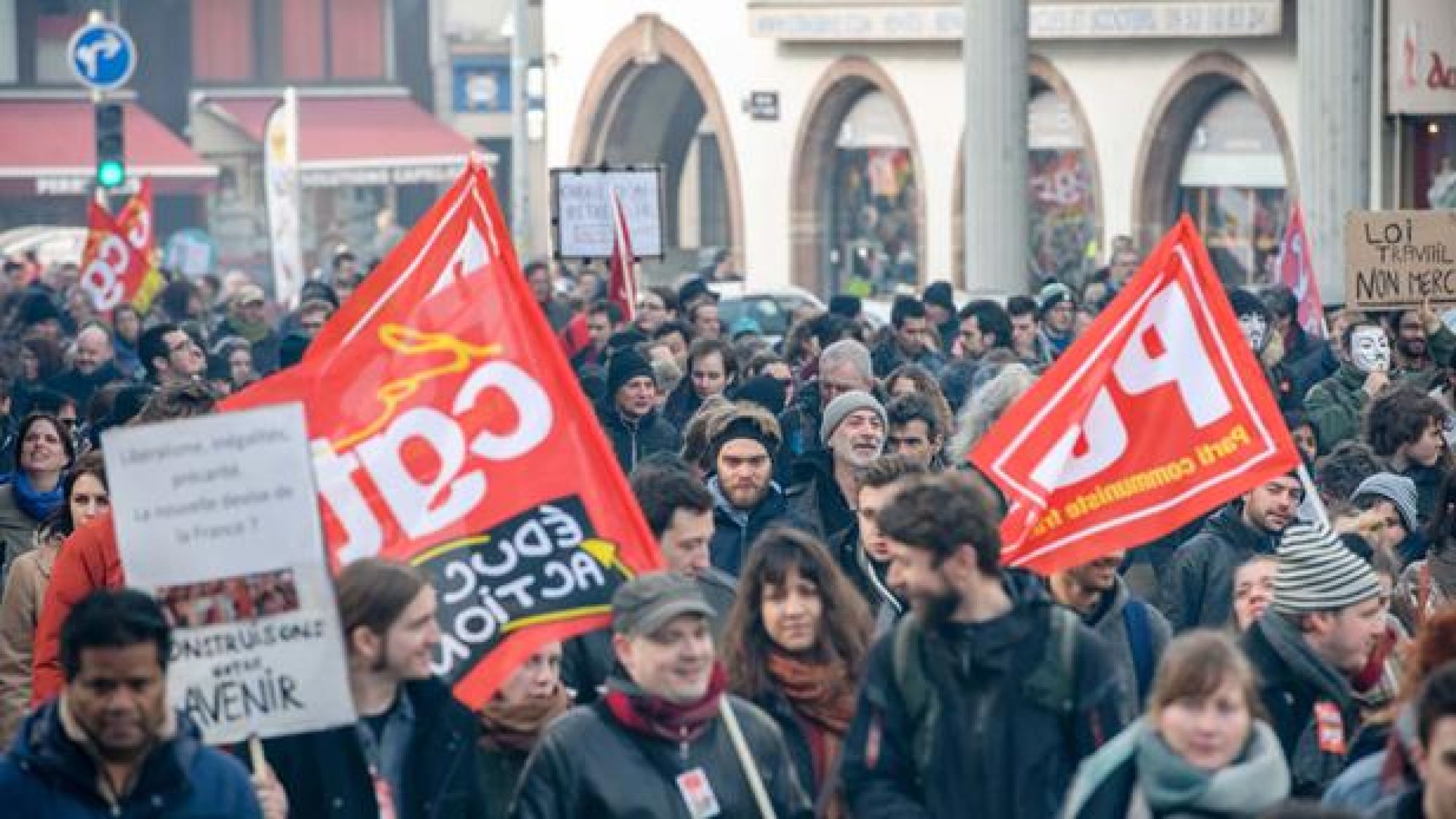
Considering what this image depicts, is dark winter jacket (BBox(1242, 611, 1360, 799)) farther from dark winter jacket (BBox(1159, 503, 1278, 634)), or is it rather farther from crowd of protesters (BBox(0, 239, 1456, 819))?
dark winter jacket (BBox(1159, 503, 1278, 634))

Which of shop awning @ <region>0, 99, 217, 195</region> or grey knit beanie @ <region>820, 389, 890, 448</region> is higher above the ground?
shop awning @ <region>0, 99, 217, 195</region>

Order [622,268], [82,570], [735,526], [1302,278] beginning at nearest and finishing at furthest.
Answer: [82,570]
[735,526]
[1302,278]
[622,268]

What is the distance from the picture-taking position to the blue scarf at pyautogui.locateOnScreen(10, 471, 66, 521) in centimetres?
1177

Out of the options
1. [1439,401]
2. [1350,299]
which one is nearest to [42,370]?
[1350,299]

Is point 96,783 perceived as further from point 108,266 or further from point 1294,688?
point 108,266

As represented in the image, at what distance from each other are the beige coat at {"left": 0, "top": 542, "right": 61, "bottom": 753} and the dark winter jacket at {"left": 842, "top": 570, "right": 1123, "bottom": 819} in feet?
11.3

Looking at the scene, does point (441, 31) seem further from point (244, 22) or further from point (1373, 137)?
point (1373, 137)

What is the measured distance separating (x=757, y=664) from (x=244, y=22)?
5113 centimetres

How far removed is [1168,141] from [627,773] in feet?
86.4

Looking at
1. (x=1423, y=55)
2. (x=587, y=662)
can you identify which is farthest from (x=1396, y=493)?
(x=1423, y=55)

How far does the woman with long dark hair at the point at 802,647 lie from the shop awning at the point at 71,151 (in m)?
43.5

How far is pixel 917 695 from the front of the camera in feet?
23.2

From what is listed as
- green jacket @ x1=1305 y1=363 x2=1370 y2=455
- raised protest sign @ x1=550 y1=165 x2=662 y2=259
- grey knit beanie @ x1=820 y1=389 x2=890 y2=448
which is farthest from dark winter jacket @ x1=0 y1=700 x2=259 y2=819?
raised protest sign @ x1=550 y1=165 x2=662 y2=259

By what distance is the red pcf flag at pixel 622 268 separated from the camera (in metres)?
20.0
